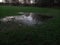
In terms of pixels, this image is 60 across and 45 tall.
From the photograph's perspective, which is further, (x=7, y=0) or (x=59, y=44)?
(x=7, y=0)

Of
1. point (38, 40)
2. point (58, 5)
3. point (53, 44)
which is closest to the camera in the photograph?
point (53, 44)

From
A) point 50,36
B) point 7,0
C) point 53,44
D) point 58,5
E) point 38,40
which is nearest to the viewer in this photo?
point 53,44

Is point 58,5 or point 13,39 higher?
point 13,39

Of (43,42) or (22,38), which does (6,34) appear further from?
(43,42)

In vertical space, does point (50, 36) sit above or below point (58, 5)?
above

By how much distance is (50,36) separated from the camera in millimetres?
7332

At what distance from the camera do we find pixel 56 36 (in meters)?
7.41

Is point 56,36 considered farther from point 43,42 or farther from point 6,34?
point 6,34

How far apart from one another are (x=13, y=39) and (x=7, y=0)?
92.5 feet

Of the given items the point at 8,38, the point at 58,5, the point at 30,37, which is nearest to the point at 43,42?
the point at 30,37

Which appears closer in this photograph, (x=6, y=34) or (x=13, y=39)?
(x=13, y=39)

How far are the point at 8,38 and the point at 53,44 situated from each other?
170cm

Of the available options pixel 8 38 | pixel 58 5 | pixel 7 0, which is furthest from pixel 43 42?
pixel 7 0

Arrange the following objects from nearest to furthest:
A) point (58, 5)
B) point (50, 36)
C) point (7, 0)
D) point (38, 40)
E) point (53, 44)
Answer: point (53, 44), point (38, 40), point (50, 36), point (58, 5), point (7, 0)
